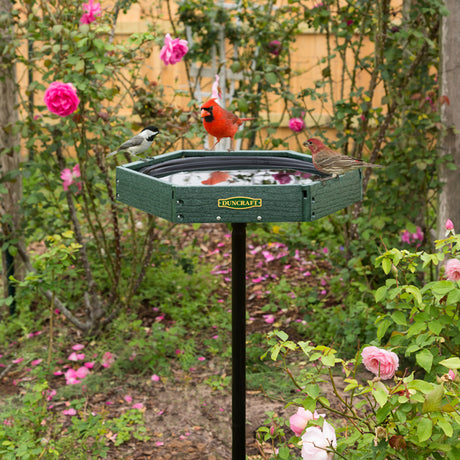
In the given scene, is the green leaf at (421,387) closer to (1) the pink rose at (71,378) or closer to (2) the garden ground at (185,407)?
(2) the garden ground at (185,407)

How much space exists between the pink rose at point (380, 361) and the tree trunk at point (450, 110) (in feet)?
6.13

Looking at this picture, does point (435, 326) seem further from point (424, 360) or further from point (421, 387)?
point (421, 387)

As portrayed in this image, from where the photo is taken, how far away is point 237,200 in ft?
5.98

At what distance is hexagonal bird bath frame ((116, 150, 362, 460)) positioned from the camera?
71.8 inches

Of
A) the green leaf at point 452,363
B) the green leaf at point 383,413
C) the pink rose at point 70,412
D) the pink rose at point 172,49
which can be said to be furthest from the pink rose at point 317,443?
the pink rose at point 172,49

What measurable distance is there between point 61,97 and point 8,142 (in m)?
1.19

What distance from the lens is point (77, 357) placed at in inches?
144

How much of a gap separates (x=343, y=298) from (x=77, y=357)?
170cm

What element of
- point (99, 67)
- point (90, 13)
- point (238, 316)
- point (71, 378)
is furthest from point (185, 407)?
point (90, 13)

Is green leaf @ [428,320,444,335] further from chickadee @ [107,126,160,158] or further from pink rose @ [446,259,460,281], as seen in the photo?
chickadee @ [107,126,160,158]

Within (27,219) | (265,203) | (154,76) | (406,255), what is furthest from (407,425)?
(154,76)

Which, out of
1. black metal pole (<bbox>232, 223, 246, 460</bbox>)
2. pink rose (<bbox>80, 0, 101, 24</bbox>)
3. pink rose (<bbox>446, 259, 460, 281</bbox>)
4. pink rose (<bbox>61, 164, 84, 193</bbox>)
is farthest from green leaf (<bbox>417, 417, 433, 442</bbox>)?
pink rose (<bbox>80, 0, 101, 24</bbox>)

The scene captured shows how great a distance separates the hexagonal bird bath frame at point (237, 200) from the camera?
1.82 m

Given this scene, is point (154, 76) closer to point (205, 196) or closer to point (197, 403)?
point (197, 403)
